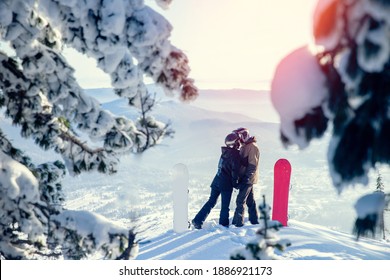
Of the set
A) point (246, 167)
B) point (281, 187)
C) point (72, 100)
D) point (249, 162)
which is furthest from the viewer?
point (281, 187)

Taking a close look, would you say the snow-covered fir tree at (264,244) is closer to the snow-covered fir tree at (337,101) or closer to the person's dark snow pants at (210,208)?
the snow-covered fir tree at (337,101)

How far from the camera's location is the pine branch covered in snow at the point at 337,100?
5.62ft

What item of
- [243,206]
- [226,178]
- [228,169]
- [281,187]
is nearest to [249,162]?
[228,169]

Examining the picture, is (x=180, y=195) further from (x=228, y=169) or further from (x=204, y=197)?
(x=204, y=197)

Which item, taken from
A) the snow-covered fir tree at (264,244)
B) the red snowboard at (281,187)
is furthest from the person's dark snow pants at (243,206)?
the snow-covered fir tree at (264,244)

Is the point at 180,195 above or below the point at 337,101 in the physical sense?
below

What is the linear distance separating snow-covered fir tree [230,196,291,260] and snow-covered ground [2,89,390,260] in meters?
0.39

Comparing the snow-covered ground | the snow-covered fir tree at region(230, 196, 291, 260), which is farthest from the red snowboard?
the snow-covered fir tree at region(230, 196, 291, 260)

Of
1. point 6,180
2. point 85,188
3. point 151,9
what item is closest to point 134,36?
point 151,9

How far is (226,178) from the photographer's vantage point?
799cm

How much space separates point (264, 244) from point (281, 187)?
20.1ft

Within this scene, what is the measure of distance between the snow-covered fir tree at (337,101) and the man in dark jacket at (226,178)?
19.3 feet
